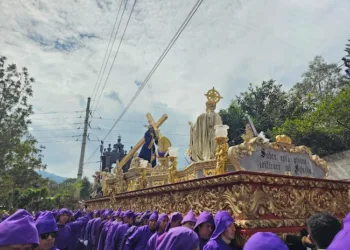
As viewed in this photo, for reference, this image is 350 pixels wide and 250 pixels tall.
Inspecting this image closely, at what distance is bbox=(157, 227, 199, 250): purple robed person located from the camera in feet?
7.03

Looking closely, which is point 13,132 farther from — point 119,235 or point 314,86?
point 314,86

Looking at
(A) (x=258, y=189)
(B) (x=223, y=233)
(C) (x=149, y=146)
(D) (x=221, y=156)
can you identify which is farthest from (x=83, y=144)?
(B) (x=223, y=233)

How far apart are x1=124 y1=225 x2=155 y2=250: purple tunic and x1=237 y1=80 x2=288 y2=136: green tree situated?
19.0 meters

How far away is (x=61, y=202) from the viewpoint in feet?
79.7

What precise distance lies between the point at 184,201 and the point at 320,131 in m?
14.0

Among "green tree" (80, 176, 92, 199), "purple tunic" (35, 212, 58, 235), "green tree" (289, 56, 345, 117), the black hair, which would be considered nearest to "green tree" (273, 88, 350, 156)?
"green tree" (289, 56, 345, 117)

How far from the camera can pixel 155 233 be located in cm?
450

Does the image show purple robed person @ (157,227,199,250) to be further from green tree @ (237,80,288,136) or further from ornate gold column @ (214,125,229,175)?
green tree @ (237,80,288,136)

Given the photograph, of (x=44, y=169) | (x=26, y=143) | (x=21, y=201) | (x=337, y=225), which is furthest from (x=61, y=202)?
(x=337, y=225)

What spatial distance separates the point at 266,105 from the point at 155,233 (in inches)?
860

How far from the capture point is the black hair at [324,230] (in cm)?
216

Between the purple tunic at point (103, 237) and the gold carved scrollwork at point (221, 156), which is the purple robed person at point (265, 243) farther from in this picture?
the purple tunic at point (103, 237)

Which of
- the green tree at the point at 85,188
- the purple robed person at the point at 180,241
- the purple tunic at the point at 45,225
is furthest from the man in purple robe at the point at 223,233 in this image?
the green tree at the point at 85,188

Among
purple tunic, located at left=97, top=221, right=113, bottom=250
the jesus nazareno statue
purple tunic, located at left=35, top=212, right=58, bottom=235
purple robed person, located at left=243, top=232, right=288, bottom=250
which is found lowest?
purple tunic, located at left=97, top=221, right=113, bottom=250
